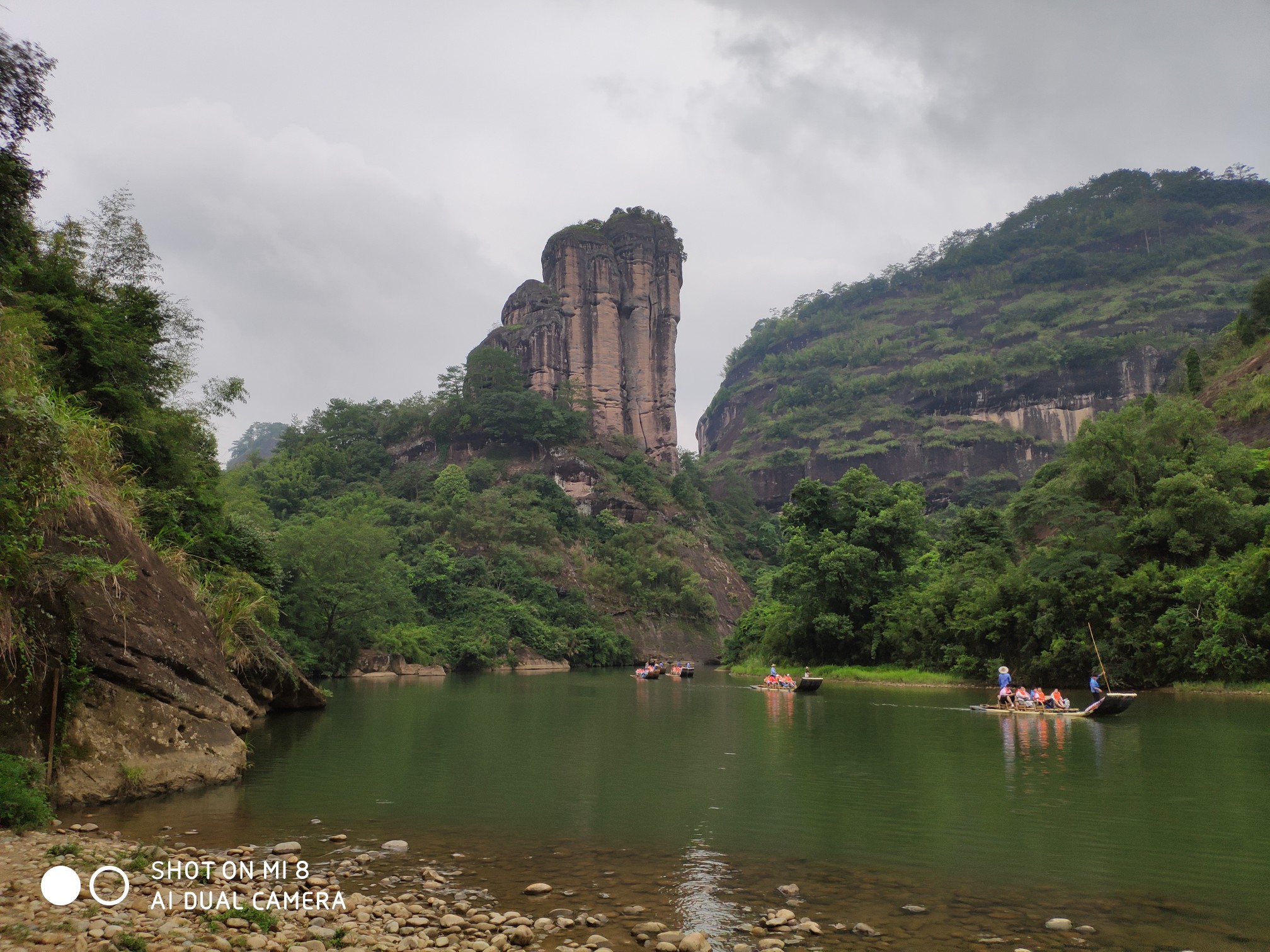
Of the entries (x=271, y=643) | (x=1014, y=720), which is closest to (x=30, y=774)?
(x=271, y=643)

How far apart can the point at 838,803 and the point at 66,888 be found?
8622 millimetres

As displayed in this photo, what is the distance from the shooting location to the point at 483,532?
2579 inches

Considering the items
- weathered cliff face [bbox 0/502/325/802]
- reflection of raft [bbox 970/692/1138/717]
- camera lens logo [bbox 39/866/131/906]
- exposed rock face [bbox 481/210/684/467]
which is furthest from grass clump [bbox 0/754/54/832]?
exposed rock face [bbox 481/210/684/467]

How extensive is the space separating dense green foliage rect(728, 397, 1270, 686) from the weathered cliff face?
26.5m

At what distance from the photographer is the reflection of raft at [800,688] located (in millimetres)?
31641

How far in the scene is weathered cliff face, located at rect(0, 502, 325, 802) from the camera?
30.2 feet

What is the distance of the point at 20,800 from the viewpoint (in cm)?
755

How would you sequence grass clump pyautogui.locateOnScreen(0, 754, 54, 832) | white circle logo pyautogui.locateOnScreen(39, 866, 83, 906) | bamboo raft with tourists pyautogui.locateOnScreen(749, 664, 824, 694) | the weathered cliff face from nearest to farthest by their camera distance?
1. white circle logo pyautogui.locateOnScreen(39, 866, 83, 906)
2. grass clump pyautogui.locateOnScreen(0, 754, 54, 832)
3. the weathered cliff face
4. bamboo raft with tourists pyautogui.locateOnScreen(749, 664, 824, 694)

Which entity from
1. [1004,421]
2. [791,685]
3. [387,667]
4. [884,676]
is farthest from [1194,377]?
[1004,421]

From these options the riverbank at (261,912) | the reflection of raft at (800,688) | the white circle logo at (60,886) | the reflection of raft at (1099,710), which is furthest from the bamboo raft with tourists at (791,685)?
the white circle logo at (60,886)

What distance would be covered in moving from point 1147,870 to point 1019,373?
10124 cm

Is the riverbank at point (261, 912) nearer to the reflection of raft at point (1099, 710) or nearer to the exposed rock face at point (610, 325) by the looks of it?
the reflection of raft at point (1099, 710)

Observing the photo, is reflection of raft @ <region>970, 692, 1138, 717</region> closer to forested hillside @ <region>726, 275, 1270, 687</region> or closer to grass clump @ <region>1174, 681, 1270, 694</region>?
grass clump @ <region>1174, 681, 1270, 694</region>

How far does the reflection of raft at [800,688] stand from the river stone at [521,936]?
26.4 meters
